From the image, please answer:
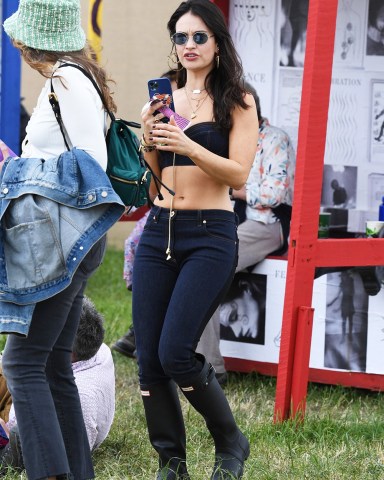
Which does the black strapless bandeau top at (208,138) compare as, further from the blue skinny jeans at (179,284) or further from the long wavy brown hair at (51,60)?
the long wavy brown hair at (51,60)

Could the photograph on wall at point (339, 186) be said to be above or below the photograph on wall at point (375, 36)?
below

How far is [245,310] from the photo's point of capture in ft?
18.9

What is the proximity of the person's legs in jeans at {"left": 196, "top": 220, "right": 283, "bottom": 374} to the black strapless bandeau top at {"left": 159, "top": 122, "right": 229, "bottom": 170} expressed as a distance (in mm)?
1958

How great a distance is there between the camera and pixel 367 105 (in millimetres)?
5973

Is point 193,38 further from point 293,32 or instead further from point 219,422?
point 293,32

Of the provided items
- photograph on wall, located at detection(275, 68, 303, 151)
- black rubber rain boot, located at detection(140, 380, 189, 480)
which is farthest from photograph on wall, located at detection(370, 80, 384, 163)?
black rubber rain boot, located at detection(140, 380, 189, 480)

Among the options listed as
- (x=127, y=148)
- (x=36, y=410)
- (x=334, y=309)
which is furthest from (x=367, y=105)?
(x=36, y=410)

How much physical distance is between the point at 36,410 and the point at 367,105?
3.33 m

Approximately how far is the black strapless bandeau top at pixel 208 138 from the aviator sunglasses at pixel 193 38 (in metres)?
0.29

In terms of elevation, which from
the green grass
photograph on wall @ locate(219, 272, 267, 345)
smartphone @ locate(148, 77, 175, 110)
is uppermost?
smartphone @ locate(148, 77, 175, 110)

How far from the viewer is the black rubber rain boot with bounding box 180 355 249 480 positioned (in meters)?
3.62

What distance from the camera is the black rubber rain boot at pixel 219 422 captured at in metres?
3.62

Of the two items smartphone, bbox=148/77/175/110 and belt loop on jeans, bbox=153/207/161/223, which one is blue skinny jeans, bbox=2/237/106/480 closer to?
belt loop on jeans, bbox=153/207/161/223

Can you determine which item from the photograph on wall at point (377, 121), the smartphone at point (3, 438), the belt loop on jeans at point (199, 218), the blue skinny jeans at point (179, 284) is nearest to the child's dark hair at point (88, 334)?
the smartphone at point (3, 438)
